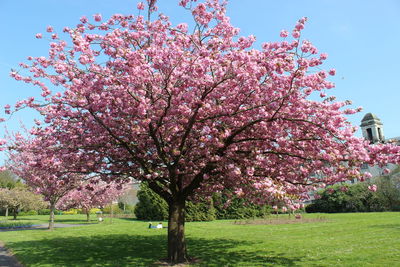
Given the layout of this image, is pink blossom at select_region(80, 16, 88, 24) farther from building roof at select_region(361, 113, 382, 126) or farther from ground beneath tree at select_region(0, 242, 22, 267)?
building roof at select_region(361, 113, 382, 126)

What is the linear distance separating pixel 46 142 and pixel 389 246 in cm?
1403

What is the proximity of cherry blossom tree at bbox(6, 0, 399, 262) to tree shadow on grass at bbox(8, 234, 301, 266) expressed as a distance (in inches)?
70.4

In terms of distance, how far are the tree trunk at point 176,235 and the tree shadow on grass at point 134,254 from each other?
31.2 inches

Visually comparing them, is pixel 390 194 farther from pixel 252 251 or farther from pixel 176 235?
pixel 176 235

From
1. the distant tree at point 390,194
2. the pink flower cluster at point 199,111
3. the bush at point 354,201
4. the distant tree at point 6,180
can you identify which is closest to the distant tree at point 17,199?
the distant tree at point 6,180

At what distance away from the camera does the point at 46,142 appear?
11484 millimetres

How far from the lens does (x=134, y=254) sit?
1372 cm

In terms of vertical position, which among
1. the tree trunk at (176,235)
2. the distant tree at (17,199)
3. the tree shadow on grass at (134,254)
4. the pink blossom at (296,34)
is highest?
the pink blossom at (296,34)

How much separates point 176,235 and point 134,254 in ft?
10.8

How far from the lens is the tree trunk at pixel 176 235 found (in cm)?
1152

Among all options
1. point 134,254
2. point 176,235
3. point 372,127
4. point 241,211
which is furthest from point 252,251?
point 372,127

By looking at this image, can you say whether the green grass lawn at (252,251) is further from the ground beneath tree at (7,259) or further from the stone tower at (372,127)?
the stone tower at (372,127)

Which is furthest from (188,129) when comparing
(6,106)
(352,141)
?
(6,106)

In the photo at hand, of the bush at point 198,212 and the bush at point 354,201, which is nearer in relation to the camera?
the bush at point 198,212
